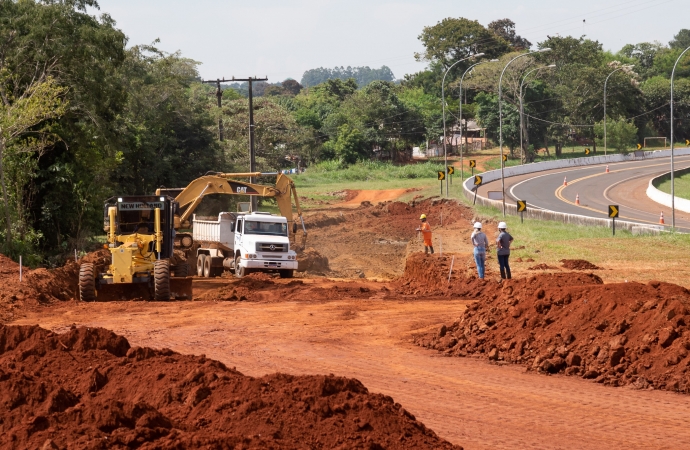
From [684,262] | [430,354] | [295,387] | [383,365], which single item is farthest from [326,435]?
[684,262]

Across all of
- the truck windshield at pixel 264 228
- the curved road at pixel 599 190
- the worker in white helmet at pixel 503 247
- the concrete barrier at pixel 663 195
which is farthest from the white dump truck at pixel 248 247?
the concrete barrier at pixel 663 195

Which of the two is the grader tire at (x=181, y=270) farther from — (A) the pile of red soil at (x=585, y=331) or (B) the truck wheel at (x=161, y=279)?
(A) the pile of red soil at (x=585, y=331)

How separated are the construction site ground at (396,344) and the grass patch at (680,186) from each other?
114 feet

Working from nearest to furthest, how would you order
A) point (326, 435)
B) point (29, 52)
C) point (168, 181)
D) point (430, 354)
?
point (326, 435), point (430, 354), point (29, 52), point (168, 181)

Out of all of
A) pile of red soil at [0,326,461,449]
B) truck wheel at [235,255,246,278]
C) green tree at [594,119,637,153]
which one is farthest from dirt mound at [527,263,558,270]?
green tree at [594,119,637,153]

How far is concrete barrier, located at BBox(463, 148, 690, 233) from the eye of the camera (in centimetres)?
4268

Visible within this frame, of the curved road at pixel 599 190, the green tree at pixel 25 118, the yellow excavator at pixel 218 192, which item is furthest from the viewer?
the curved road at pixel 599 190

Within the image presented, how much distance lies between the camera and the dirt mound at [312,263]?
34.6 meters

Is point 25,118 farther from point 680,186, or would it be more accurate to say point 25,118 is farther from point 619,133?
point 619,133

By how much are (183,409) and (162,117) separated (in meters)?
46.4

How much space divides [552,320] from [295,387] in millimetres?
7450

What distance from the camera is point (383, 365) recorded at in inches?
601

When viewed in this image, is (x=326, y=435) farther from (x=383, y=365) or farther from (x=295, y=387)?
(x=383, y=365)

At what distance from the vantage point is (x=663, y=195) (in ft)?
201
